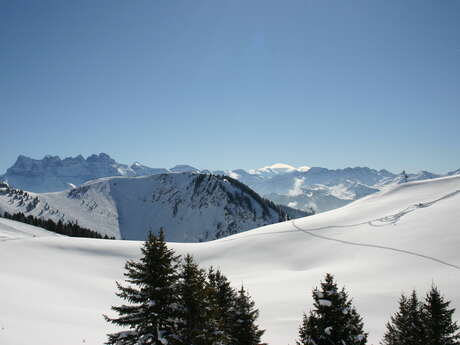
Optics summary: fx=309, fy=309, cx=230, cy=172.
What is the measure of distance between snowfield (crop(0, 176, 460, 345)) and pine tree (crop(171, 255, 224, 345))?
768 centimetres

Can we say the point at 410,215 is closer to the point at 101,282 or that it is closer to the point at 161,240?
the point at 101,282

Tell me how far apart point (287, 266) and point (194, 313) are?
39.1 meters

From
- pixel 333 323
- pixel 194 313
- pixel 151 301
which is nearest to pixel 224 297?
pixel 194 313

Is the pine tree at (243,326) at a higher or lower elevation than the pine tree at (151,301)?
lower

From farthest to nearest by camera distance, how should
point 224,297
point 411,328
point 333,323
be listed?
point 224,297
point 411,328
point 333,323

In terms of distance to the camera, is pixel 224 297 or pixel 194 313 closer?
pixel 194 313

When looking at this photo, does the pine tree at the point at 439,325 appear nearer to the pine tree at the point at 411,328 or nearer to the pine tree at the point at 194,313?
the pine tree at the point at 411,328

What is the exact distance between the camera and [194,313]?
11.7m

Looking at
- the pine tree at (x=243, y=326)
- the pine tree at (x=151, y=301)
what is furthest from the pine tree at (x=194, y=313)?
the pine tree at (x=243, y=326)

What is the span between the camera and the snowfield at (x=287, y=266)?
2253 cm

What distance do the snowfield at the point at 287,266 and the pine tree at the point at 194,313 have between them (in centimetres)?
768

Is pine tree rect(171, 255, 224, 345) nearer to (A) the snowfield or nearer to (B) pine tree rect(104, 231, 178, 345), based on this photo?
(B) pine tree rect(104, 231, 178, 345)

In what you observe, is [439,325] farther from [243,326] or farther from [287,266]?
[287,266]

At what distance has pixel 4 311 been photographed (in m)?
18.8
